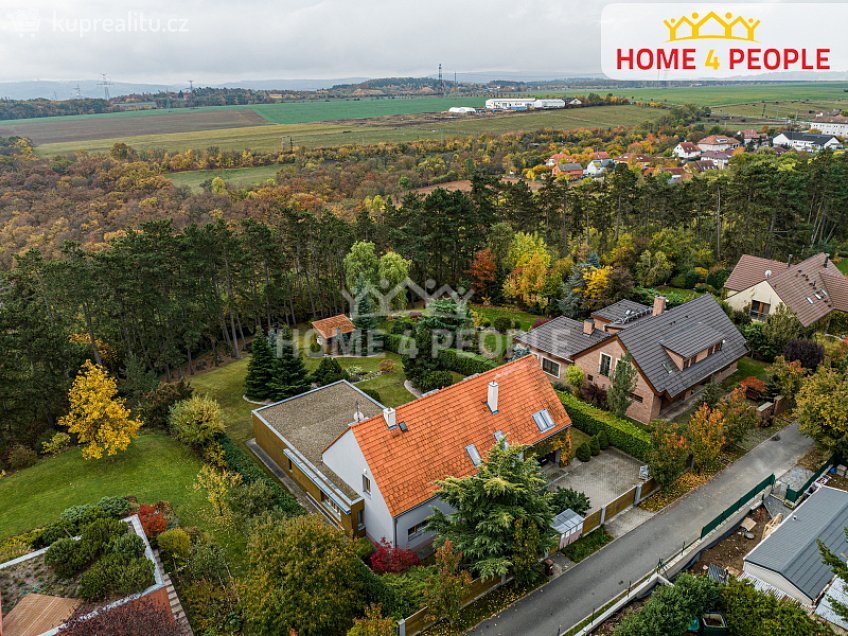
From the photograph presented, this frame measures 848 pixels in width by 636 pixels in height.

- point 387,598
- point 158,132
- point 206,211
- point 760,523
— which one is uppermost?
point 158,132

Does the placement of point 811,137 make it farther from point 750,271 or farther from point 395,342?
point 395,342

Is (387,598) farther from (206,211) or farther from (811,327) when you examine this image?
(206,211)

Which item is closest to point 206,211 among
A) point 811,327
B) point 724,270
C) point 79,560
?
point 79,560

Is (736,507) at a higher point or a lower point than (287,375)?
lower

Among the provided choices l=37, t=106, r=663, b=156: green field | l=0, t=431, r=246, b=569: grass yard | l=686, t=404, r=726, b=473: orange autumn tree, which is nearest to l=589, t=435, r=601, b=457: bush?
l=686, t=404, r=726, b=473: orange autumn tree

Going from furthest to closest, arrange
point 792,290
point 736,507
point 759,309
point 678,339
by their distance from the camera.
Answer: point 759,309
point 792,290
point 678,339
point 736,507

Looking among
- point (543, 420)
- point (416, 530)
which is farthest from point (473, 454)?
point (543, 420)
